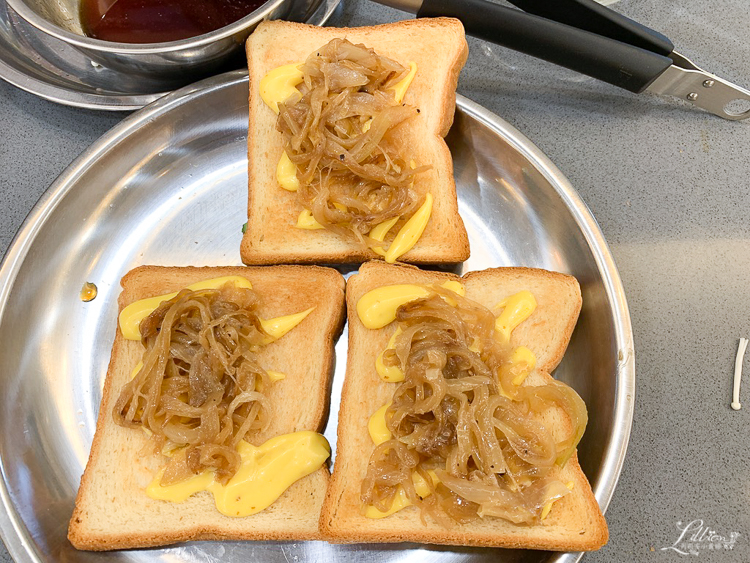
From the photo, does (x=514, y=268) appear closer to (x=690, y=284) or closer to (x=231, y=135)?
(x=690, y=284)

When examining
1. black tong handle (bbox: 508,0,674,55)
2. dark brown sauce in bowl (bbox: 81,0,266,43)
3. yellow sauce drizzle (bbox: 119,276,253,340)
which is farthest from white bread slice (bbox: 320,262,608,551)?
dark brown sauce in bowl (bbox: 81,0,266,43)

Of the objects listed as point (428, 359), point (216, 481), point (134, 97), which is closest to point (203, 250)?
point (134, 97)

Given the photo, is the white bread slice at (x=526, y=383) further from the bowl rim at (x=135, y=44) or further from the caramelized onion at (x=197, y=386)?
the bowl rim at (x=135, y=44)

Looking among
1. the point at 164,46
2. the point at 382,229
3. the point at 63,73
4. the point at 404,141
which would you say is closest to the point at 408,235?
the point at 382,229

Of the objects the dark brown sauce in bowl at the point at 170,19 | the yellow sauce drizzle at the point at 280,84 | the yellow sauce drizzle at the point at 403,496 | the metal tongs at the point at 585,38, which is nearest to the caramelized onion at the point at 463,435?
the yellow sauce drizzle at the point at 403,496

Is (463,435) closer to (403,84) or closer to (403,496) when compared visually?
(403,496)

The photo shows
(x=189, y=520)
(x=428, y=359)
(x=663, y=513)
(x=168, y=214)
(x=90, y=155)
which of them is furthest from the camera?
(x=168, y=214)
